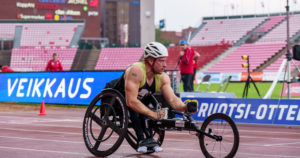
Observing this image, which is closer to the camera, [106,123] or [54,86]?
[106,123]

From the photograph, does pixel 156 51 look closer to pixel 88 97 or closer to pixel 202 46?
pixel 88 97

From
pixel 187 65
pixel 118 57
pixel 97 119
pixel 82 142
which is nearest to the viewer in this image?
pixel 97 119

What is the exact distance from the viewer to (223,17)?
7956cm

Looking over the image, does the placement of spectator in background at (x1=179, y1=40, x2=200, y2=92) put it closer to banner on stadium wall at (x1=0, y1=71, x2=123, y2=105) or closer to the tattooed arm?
banner on stadium wall at (x1=0, y1=71, x2=123, y2=105)

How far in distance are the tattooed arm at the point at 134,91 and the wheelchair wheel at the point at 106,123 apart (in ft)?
0.42

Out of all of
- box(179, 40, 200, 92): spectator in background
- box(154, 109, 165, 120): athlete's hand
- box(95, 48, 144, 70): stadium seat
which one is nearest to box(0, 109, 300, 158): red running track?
box(154, 109, 165, 120): athlete's hand

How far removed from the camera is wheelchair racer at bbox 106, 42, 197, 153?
6.63 metres

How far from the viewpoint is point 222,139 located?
6289 millimetres

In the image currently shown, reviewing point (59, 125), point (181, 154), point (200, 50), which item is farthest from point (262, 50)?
point (181, 154)

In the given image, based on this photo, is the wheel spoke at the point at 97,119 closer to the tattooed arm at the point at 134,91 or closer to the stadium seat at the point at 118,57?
the tattooed arm at the point at 134,91

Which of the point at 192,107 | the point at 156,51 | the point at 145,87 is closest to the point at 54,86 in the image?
the point at 145,87

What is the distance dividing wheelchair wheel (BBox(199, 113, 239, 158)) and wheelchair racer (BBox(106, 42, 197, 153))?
479 millimetres

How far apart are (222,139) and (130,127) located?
3.92ft

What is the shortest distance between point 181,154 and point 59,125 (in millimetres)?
5766
